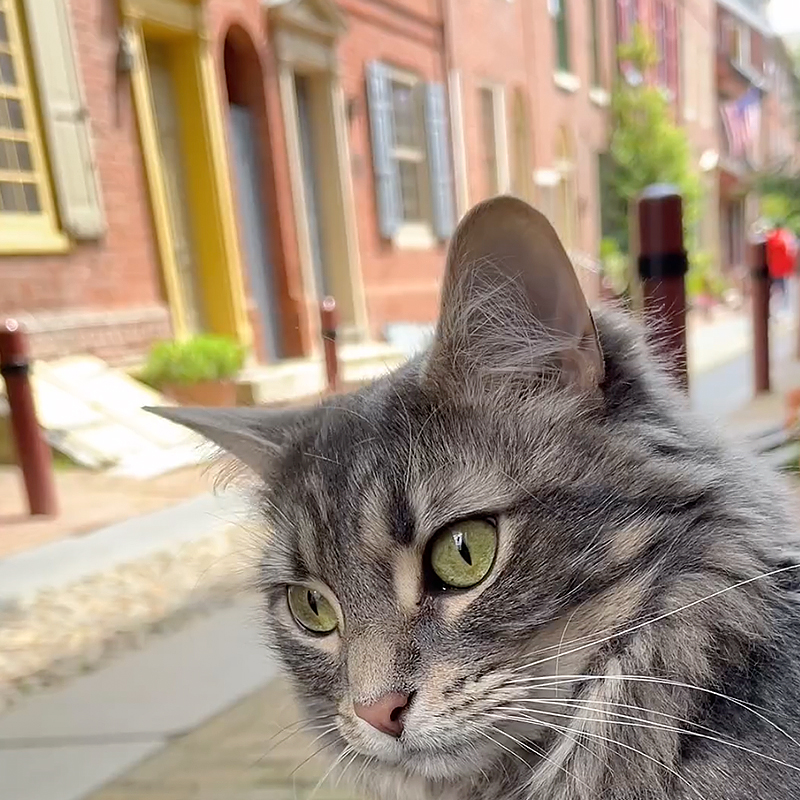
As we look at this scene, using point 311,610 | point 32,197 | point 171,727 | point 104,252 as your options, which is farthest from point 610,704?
point 104,252

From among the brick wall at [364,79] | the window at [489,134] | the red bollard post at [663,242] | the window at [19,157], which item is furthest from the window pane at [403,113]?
the red bollard post at [663,242]

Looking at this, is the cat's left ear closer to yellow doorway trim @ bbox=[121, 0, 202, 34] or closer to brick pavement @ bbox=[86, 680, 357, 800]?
brick pavement @ bbox=[86, 680, 357, 800]

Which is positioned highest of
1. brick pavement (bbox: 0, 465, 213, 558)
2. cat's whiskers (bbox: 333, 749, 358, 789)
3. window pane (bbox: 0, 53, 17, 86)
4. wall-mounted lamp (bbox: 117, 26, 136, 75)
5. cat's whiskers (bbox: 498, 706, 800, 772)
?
wall-mounted lamp (bbox: 117, 26, 136, 75)

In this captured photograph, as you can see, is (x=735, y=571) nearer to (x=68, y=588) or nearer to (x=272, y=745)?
(x=272, y=745)

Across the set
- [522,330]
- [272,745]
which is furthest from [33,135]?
[522,330]

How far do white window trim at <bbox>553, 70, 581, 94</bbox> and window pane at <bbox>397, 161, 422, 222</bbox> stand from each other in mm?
1078

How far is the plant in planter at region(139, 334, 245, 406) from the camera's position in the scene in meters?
3.62

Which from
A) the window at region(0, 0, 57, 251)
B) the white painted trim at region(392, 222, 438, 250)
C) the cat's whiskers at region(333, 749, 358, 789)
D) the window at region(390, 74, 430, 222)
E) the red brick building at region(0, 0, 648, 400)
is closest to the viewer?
the cat's whiskers at region(333, 749, 358, 789)

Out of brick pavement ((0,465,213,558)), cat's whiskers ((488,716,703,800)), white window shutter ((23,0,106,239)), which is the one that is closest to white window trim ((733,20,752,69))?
white window shutter ((23,0,106,239))

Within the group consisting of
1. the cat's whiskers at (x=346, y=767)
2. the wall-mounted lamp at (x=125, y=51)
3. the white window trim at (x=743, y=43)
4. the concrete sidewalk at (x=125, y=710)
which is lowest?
the concrete sidewalk at (x=125, y=710)

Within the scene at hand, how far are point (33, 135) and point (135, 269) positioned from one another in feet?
2.93

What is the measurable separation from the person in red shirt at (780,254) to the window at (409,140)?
2199 millimetres

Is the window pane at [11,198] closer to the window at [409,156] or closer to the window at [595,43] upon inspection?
the window at [409,156]

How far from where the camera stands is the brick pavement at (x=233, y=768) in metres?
1.27
